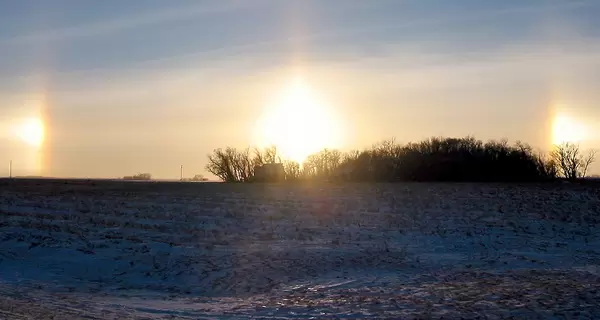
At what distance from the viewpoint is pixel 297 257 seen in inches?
1031

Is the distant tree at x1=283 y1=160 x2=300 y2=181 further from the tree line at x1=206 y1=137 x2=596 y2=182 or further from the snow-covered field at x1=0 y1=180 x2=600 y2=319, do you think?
the snow-covered field at x1=0 y1=180 x2=600 y2=319

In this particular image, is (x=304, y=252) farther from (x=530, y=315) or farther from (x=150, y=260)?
(x=530, y=315)

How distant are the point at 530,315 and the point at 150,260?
14047 mm

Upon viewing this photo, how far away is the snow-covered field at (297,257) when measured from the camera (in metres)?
17.9

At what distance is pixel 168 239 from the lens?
2986cm

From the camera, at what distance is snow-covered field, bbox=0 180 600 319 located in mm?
17938

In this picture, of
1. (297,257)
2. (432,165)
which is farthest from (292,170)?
(297,257)

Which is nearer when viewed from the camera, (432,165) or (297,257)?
(297,257)

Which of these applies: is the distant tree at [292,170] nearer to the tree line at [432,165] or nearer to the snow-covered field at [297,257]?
the tree line at [432,165]

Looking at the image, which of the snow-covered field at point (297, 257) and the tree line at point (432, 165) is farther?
the tree line at point (432, 165)

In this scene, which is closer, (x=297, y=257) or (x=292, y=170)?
(x=297, y=257)

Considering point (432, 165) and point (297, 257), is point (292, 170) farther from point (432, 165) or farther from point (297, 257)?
point (297, 257)

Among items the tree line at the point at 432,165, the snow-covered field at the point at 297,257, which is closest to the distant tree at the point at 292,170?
the tree line at the point at 432,165

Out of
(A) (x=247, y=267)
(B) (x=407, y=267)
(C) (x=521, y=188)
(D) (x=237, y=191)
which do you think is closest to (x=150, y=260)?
(A) (x=247, y=267)
